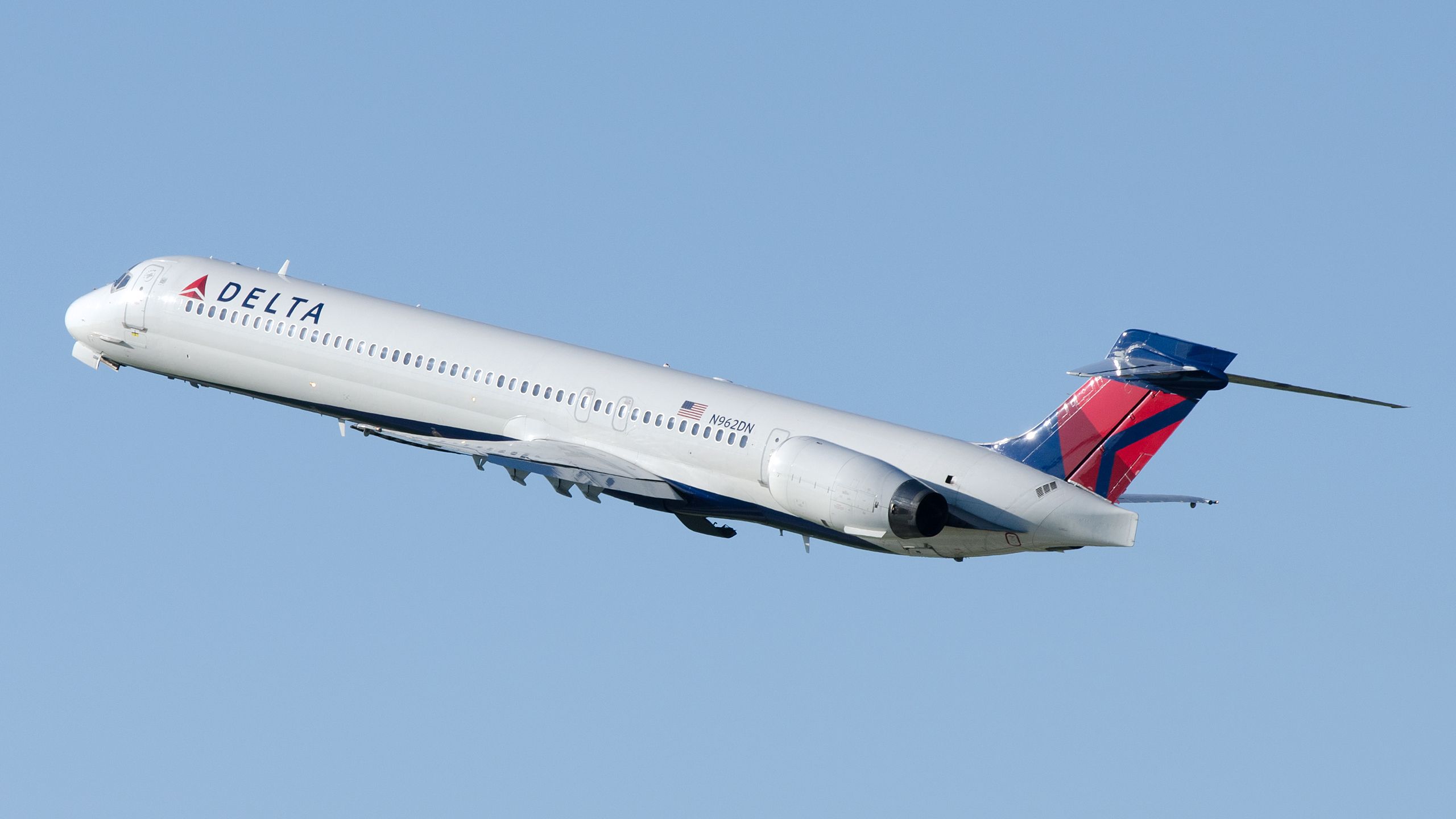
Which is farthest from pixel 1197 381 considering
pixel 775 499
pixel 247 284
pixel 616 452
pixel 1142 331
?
pixel 247 284

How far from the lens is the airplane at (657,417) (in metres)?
38.6

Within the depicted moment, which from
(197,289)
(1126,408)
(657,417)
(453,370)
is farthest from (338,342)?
(1126,408)

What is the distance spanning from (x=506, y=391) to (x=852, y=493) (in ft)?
29.7

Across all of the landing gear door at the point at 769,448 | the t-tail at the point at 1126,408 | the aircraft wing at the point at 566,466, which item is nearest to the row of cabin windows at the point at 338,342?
the aircraft wing at the point at 566,466

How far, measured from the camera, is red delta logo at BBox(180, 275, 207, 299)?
4844 cm

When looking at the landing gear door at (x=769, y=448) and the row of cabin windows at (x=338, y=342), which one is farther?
the row of cabin windows at (x=338, y=342)

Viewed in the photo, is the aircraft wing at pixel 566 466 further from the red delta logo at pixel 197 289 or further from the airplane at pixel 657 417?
the red delta logo at pixel 197 289

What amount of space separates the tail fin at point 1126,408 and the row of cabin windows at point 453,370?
614 cm

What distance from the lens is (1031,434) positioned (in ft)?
131

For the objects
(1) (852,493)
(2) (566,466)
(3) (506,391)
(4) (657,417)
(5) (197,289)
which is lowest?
(1) (852,493)

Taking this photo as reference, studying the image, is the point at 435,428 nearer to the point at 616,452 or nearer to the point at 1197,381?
the point at 616,452

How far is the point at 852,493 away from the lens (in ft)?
127

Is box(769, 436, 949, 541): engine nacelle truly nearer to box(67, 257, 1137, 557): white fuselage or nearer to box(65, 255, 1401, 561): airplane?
box(65, 255, 1401, 561): airplane

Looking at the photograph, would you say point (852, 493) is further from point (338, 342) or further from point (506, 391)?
point (338, 342)
